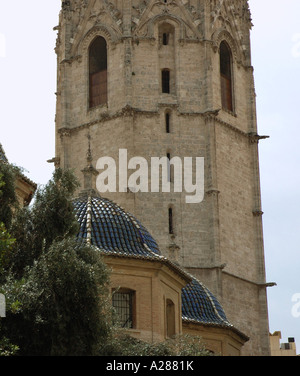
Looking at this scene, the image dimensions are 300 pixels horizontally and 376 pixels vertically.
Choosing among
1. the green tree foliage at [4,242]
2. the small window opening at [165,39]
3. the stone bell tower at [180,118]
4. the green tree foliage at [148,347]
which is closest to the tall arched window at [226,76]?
the stone bell tower at [180,118]

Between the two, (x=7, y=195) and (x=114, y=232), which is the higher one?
(x=114, y=232)

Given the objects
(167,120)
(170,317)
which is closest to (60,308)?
(170,317)

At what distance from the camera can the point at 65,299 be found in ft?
90.2

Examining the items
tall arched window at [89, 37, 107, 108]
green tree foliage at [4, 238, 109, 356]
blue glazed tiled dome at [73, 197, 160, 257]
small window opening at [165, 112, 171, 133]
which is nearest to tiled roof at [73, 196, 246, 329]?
blue glazed tiled dome at [73, 197, 160, 257]

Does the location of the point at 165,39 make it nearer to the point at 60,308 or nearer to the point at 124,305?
the point at 124,305

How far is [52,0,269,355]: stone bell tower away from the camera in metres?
59.8

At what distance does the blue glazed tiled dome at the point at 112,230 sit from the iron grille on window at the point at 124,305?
1191mm

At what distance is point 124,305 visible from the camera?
36969 mm

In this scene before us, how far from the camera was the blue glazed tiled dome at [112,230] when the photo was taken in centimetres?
3731

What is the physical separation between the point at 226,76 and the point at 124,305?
29751mm

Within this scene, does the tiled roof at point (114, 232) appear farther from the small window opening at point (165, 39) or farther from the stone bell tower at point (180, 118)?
the small window opening at point (165, 39)

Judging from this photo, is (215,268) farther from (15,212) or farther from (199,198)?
(15,212)
